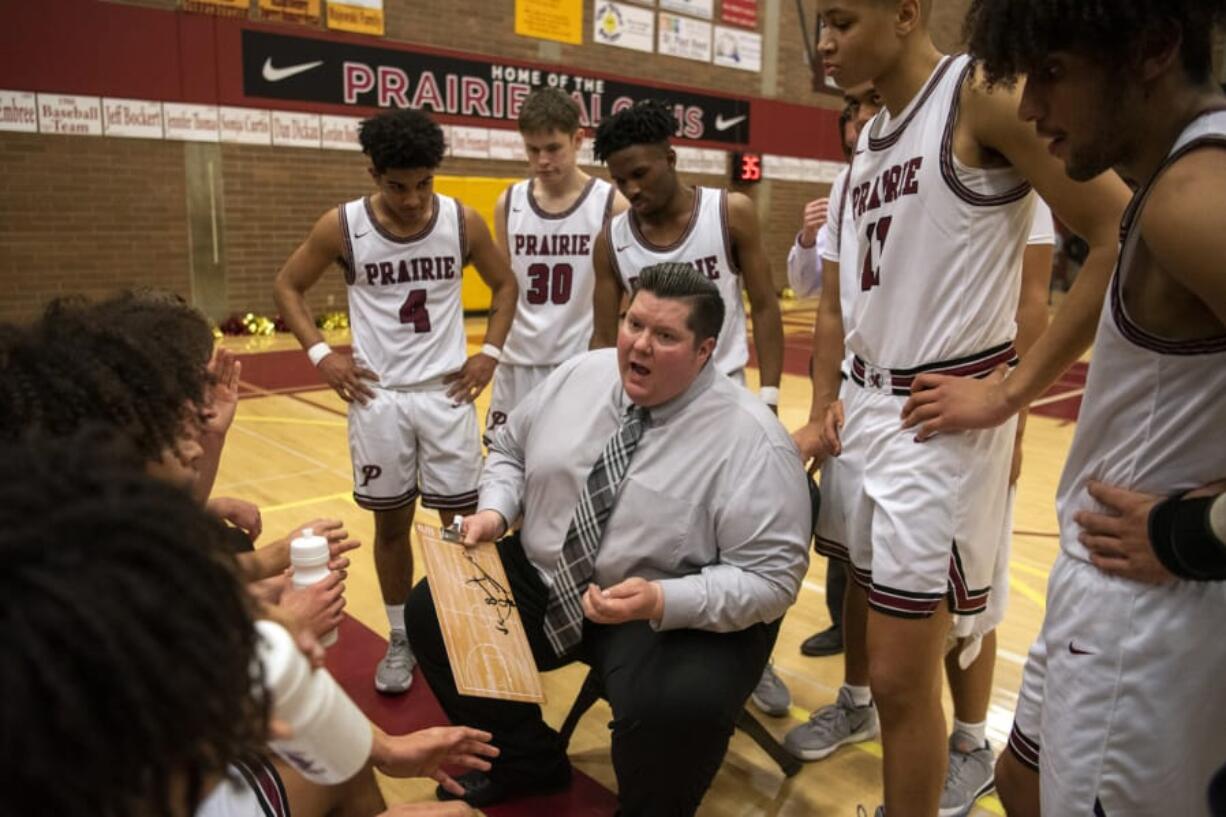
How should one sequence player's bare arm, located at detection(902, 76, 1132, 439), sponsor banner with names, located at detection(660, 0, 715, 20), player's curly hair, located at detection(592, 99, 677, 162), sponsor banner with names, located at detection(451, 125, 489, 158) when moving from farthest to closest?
sponsor banner with names, located at detection(660, 0, 715, 20) → sponsor banner with names, located at detection(451, 125, 489, 158) → player's curly hair, located at detection(592, 99, 677, 162) → player's bare arm, located at detection(902, 76, 1132, 439)

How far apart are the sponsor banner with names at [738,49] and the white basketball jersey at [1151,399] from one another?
1333 cm

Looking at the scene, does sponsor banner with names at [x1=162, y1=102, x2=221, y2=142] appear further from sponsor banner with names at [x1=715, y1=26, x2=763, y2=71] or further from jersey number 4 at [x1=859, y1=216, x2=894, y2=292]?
jersey number 4 at [x1=859, y1=216, x2=894, y2=292]

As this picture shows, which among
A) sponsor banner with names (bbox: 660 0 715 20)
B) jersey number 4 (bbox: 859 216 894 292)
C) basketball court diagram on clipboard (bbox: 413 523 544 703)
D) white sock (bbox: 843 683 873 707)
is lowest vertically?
white sock (bbox: 843 683 873 707)

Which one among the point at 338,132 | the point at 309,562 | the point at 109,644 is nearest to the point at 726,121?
the point at 338,132

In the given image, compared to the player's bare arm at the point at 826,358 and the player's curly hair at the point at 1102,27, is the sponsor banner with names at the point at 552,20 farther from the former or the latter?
the player's curly hair at the point at 1102,27

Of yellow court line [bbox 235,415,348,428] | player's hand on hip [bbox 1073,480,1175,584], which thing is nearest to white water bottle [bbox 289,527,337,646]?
player's hand on hip [bbox 1073,480,1175,584]

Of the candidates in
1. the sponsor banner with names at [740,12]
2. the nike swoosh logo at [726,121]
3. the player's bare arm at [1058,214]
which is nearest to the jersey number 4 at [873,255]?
the player's bare arm at [1058,214]

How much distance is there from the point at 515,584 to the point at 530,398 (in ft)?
1.91

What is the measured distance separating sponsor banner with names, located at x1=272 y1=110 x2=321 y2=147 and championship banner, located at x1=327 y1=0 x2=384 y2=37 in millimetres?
1035

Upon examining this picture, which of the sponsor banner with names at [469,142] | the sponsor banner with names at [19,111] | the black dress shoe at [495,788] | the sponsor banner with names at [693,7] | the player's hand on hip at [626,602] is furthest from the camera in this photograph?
the sponsor banner with names at [693,7]

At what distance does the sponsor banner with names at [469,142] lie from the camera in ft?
36.7

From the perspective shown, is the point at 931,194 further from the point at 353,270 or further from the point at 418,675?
the point at 418,675

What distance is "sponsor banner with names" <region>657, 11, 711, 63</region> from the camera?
13.1 meters

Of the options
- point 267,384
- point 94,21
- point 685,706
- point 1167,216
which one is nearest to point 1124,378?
point 1167,216
